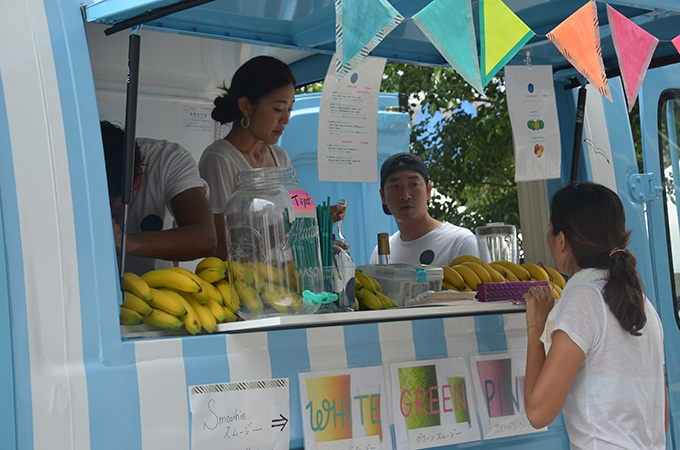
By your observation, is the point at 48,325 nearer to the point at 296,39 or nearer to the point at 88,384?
the point at 88,384

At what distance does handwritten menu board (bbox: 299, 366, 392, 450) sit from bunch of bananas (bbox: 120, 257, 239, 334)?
0.31 m

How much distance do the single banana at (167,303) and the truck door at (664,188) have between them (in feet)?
6.95

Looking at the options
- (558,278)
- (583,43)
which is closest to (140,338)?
(583,43)

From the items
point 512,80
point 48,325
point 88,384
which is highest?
point 512,80

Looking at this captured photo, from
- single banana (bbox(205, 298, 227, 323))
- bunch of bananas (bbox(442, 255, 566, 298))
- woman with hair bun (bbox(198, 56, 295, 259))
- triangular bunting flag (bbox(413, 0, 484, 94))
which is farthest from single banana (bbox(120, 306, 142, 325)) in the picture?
bunch of bananas (bbox(442, 255, 566, 298))

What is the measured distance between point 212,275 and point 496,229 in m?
1.67

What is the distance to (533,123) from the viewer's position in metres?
3.28

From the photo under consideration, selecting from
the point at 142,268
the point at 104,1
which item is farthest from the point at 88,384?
the point at 142,268

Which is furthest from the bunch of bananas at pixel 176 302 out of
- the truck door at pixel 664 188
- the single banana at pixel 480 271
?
the truck door at pixel 664 188

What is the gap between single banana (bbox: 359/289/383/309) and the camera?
2.70 metres

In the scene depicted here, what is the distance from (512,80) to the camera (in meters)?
3.26

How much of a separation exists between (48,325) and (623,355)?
1.61 m

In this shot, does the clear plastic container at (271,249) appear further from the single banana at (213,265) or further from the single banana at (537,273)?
the single banana at (537,273)

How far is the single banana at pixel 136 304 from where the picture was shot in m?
2.18
